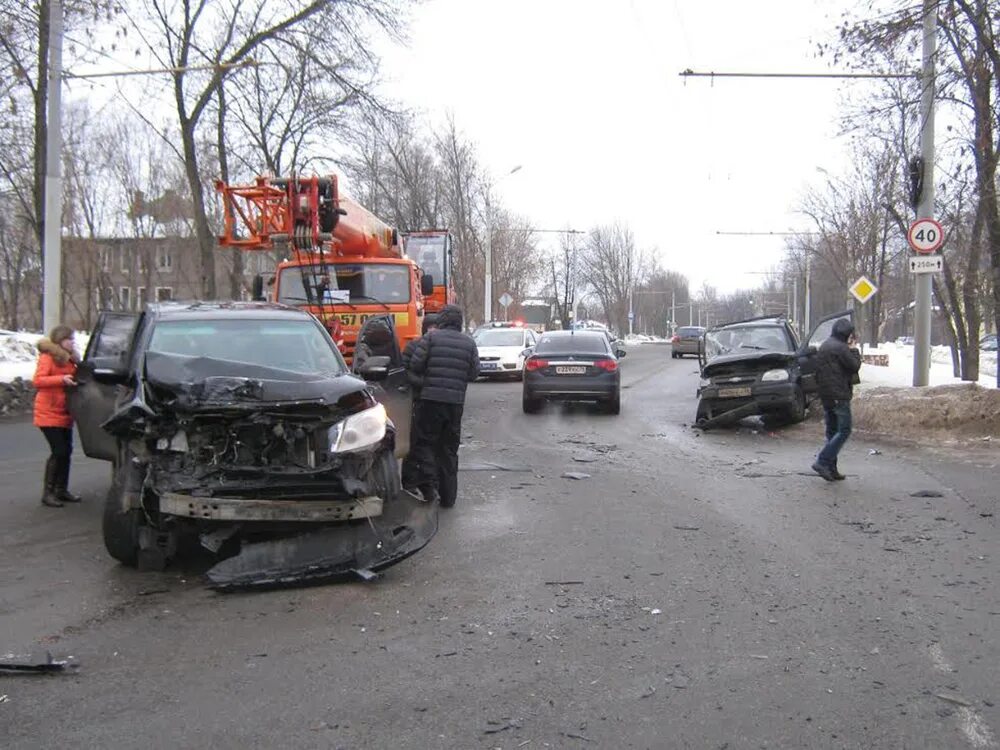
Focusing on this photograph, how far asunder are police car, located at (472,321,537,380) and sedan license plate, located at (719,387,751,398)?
960 centimetres

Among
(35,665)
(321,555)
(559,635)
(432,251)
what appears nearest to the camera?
(35,665)

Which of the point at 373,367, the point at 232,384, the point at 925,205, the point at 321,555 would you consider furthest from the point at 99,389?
the point at 925,205

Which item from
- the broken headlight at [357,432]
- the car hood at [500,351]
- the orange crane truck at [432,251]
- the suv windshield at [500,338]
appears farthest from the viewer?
the suv windshield at [500,338]

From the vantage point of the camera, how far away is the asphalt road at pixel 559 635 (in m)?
3.50

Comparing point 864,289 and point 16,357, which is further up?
point 864,289

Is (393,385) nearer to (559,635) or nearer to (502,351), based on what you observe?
(559,635)

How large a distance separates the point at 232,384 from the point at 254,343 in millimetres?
1509

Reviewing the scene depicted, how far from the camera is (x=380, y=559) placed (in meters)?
5.48

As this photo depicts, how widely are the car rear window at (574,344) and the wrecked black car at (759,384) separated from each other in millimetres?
2286

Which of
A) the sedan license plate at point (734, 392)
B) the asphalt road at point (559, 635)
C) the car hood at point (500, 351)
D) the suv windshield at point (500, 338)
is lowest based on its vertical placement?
the asphalt road at point (559, 635)

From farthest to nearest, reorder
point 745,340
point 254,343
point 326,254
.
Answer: point 745,340 < point 326,254 < point 254,343

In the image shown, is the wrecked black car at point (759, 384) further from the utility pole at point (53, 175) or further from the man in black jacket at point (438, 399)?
the utility pole at point (53, 175)

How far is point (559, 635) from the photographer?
179 inches

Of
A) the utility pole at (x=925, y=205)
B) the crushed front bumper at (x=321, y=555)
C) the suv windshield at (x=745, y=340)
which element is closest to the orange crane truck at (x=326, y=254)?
the suv windshield at (x=745, y=340)
